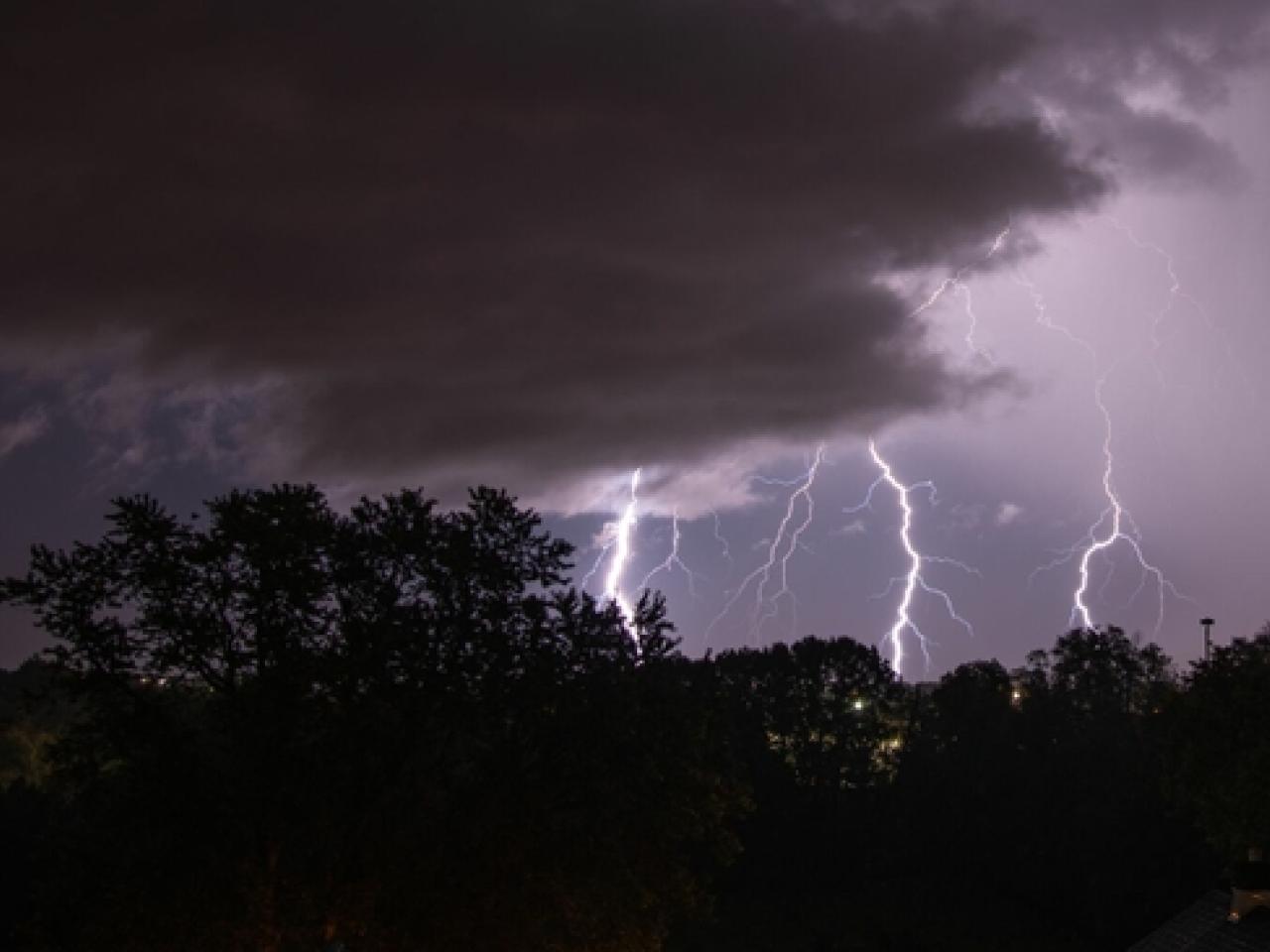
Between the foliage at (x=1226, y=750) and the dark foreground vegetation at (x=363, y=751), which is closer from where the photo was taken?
the dark foreground vegetation at (x=363, y=751)

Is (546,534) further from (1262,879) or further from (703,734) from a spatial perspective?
(1262,879)

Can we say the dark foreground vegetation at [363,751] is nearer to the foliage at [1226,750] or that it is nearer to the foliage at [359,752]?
the foliage at [359,752]

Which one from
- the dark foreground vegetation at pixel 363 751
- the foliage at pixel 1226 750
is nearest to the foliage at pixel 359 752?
the dark foreground vegetation at pixel 363 751

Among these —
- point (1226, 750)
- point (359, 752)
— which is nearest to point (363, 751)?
point (359, 752)

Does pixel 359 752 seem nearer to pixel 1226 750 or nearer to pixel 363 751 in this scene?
pixel 363 751

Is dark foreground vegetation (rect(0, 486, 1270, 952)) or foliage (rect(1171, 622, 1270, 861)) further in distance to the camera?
foliage (rect(1171, 622, 1270, 861))

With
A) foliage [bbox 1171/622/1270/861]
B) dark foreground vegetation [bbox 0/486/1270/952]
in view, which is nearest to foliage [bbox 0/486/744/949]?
dark foreground vegetation [bbox 0/486/1270/952]

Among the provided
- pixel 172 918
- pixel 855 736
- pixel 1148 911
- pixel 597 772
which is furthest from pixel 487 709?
pixel 855 736

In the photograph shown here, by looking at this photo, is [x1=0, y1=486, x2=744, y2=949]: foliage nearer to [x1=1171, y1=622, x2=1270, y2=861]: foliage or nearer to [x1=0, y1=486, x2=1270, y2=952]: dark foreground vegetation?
[x1=0, y1=486, x2=1270, y2=952]: dark foreground vegetation

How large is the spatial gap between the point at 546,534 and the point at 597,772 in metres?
4.27

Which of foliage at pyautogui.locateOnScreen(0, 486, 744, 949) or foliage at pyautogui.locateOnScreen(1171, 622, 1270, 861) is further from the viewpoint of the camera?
foliage at pyautogui.locateOnScreen(1171, 622, 1270, 861)

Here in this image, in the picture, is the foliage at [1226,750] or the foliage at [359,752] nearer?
the foliage at [359,752]

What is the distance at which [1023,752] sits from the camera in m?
65.8

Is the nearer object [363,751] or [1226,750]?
[363,751]
